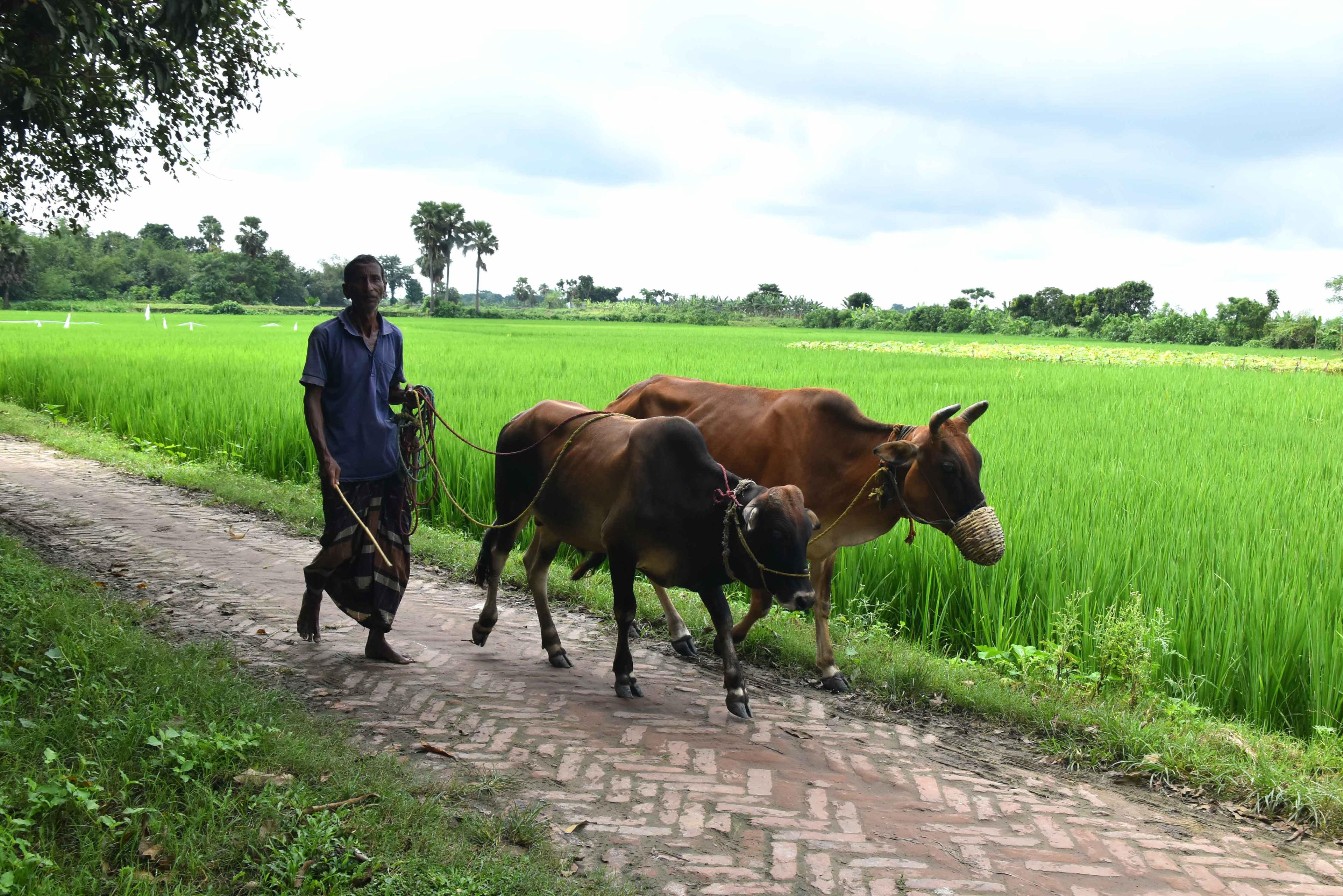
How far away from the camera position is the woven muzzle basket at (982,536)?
4.53 meters

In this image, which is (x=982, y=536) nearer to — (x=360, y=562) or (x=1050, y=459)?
(x=360, y=562)

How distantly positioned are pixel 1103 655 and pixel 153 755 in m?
4.17

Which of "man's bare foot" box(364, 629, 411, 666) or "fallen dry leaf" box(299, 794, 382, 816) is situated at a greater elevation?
"fallen dry leaf" box(299, 794, 382, 816)

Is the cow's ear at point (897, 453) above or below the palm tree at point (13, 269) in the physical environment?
below

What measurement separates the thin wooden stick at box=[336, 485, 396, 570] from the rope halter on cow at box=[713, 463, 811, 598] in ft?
5.71

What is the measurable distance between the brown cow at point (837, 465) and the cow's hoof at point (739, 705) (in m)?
0.27

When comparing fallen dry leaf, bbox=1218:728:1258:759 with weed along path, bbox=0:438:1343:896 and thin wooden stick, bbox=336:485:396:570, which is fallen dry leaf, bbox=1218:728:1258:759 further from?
thin wooden stick, bbox=336:485:396:570

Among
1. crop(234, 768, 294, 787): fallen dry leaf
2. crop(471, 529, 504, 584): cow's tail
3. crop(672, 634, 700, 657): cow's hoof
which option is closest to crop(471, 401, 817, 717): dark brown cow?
crop(471, 529, 504, 584): cow's tail

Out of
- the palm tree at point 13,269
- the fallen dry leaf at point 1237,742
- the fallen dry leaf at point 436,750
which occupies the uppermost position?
the palm tree at point 13,269

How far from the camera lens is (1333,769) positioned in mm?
3879

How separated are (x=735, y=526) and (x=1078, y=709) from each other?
1.89 m

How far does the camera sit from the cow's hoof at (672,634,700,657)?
5.26m

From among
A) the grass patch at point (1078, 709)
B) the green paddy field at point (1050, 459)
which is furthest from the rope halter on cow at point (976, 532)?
the green paddy field at point (1050, 459)

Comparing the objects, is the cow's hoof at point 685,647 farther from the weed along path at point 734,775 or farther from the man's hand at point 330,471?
the man's hand at point 330,471
